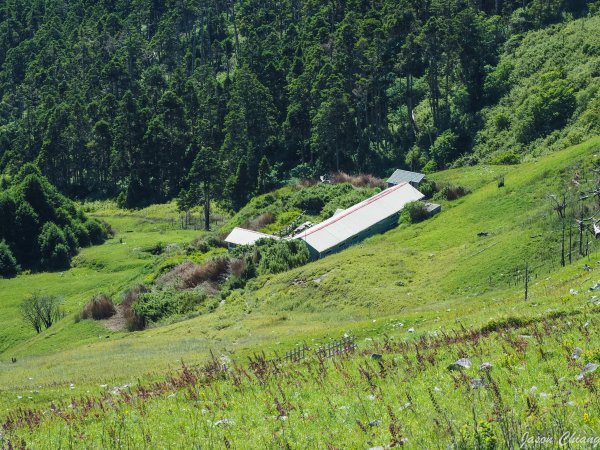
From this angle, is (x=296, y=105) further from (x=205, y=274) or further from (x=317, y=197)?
(x=205, y=274)

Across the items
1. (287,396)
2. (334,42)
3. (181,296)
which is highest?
(334,42)

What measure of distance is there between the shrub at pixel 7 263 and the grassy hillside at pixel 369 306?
1412 centimetres

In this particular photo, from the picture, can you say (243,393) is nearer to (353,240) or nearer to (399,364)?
(399,364)

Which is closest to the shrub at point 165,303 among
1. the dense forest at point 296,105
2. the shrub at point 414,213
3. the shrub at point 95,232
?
the shrub at point 414,213

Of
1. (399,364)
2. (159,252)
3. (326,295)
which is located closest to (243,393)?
(399,364)

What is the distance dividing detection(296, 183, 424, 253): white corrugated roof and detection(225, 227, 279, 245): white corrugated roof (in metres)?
7.19

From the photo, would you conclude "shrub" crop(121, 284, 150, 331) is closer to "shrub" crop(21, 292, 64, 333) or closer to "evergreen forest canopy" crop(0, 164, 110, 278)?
"shrub" crop(21, 292, 64, 333)

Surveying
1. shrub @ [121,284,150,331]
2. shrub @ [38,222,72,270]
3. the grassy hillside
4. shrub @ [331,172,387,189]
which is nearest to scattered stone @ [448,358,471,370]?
the grassy hillside

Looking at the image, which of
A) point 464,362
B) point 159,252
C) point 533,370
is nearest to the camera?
point 533,370

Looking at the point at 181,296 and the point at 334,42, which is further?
the point at 334,42

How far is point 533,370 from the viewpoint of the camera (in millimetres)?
15539

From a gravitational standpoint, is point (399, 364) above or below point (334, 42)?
below

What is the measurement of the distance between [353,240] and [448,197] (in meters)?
11.0

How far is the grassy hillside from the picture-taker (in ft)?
62.7
